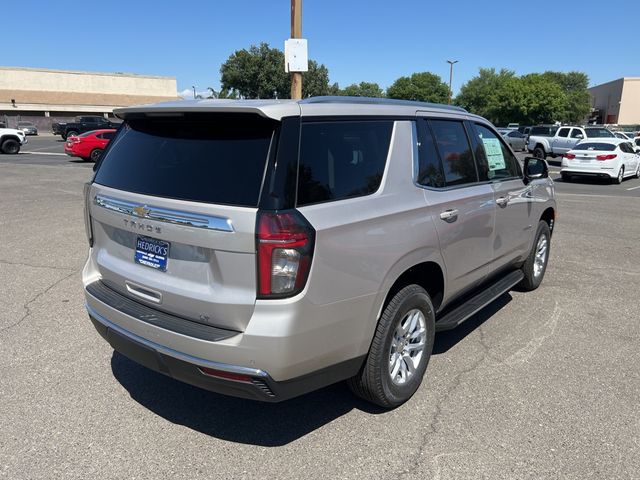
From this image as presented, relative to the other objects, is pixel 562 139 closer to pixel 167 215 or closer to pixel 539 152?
pixel 539 152

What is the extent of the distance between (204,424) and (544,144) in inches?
1080

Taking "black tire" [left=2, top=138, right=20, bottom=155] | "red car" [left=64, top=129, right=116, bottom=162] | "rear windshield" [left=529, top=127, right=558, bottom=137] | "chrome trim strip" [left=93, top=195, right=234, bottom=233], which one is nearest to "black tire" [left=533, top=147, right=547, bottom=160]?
"rear windshield" [left=529, top=127, right=558, bottom=137]

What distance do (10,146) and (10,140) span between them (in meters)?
0.31

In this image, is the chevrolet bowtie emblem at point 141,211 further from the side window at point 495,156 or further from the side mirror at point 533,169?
the side mirror at point 533,169

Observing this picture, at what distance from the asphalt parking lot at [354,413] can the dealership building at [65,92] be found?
65.8 meters

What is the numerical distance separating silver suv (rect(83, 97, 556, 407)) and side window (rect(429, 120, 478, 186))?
116 millimetres

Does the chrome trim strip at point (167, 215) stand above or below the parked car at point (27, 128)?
above

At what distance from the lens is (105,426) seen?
10.2 ft

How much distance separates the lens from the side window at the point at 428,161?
348 cm

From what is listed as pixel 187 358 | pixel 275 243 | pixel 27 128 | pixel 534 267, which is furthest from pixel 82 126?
pixel 275 243

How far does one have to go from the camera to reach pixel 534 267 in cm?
559

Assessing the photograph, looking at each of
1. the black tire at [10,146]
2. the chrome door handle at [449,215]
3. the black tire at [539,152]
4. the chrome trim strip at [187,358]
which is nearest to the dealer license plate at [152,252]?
the chrome trim strip at [187,358]

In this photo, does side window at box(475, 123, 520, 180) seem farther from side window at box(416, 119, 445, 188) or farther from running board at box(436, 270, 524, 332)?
running board at box(436, 270, 524, 332)

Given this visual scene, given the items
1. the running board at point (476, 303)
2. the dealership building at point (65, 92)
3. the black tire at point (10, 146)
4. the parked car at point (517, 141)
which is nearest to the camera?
the running board at point (476, 303)
